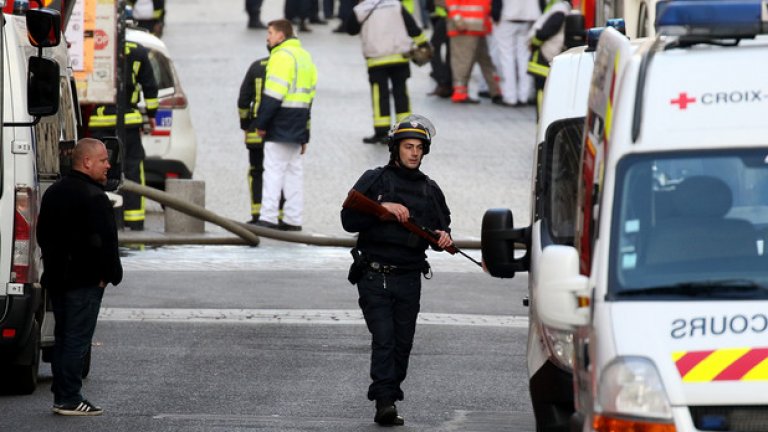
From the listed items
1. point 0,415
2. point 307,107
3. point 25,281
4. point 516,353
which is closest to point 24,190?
point 25,281

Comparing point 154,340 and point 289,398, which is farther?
point 154,340

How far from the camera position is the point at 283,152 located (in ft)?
63.6

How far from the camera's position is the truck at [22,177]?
1095 centimetres

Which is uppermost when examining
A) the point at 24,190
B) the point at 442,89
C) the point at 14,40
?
the point at 14,40

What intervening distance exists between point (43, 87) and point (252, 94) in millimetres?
8556

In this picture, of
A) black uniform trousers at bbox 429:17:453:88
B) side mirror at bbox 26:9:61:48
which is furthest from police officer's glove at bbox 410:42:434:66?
side mirror at bbox 26:9:61:48

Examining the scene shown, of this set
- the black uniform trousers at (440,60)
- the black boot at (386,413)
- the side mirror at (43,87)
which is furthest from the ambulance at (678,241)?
the black uniform trousers at (440,60)

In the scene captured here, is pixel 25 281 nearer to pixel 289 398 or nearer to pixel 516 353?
pixel 289 398

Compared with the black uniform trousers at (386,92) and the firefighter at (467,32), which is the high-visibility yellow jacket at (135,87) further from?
the firefighter at (467,32)

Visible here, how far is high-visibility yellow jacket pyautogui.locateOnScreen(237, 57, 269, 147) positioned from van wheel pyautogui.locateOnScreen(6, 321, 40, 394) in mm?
7882

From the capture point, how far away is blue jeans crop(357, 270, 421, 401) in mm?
10633

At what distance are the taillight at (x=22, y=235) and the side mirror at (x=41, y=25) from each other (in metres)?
0.82

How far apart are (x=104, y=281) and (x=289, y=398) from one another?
128 centimetres

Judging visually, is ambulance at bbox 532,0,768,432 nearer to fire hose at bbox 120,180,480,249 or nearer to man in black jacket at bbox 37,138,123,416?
man in black jacket at bbox 37,138,123,416
